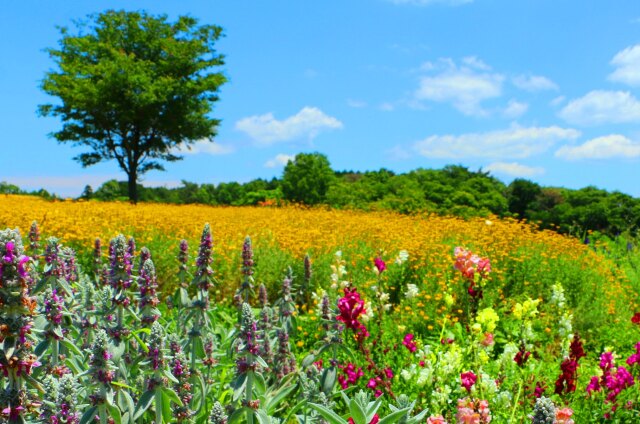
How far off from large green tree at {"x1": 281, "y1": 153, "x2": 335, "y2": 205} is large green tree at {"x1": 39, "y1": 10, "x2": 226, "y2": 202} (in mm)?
6072

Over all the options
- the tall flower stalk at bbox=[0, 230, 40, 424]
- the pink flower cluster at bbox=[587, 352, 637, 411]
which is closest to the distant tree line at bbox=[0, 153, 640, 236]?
the pink flower cluster at bbox=[587, 352, 637, 411]

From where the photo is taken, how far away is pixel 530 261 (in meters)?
8.41

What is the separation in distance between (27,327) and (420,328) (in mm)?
5485

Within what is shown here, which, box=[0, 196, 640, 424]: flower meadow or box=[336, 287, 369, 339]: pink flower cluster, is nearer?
box=[0, 196, 640, 424]: flower meadow

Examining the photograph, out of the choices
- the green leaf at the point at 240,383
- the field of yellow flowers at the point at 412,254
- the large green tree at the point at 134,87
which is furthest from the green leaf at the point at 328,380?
the large green tree at the point at 134,87

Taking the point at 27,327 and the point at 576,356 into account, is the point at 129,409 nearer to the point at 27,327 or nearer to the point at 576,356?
the point at 27,327

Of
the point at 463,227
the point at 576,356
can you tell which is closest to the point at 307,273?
the point at 576,356

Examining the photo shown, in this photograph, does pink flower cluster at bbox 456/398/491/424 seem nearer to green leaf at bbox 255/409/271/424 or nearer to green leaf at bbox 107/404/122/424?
green leaf at bbox 255/409/271/424

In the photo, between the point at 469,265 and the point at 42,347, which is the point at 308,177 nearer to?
the point at 469,265

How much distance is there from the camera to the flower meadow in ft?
5.93

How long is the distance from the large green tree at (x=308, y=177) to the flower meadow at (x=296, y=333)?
22826 millimetres

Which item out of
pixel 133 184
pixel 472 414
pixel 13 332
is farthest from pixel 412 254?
pixel 133 184

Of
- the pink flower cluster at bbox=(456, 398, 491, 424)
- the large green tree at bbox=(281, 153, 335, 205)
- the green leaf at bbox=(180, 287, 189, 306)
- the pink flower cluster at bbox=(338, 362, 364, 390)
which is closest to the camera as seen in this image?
the pink flower cluster at bbox=(456, 398, 491, 424)

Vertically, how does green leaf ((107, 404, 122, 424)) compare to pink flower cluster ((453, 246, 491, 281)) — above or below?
below
